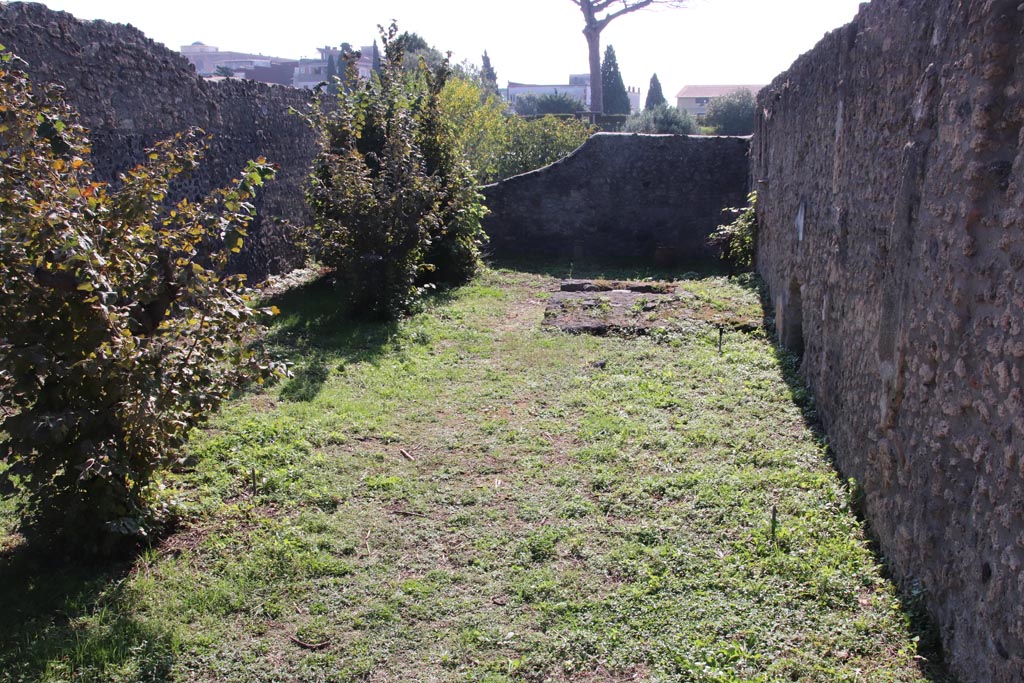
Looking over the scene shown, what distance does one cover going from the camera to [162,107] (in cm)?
848

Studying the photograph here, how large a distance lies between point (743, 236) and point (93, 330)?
884cm

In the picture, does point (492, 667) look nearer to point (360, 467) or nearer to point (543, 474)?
point (543, 474)

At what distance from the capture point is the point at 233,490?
4562 mm

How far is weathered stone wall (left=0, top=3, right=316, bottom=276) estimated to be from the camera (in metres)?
7.04

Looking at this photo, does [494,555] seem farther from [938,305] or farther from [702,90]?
[702,90]

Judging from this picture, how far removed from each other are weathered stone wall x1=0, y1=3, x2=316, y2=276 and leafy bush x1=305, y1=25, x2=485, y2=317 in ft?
2.69

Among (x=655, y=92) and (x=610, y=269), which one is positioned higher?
(x=655, y=92)

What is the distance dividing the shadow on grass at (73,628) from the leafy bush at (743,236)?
8.70 meters

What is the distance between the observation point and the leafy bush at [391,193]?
27.2 ft

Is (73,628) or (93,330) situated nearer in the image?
(73,628)

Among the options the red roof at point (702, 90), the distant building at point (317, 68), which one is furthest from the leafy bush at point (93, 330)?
the red roof at point (702, 90)

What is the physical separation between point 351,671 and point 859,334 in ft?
10.1

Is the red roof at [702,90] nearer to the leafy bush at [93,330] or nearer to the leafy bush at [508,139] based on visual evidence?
the leafy bush at [508,139]

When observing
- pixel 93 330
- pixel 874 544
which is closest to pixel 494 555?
pixel 874 544
